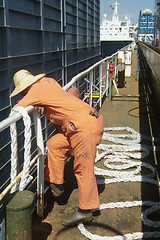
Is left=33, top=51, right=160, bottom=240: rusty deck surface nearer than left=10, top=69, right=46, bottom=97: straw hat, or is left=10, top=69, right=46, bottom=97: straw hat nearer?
left=10, top=69, right=46, bottom=97: straw hat

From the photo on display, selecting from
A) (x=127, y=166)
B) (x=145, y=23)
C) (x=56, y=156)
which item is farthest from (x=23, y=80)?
(x=145, y=23)

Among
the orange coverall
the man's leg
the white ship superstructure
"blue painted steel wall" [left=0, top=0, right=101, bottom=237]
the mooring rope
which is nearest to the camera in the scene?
the orange coverall

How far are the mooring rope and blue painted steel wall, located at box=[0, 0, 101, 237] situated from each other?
1148 mm

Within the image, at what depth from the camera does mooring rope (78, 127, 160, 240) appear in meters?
2.75

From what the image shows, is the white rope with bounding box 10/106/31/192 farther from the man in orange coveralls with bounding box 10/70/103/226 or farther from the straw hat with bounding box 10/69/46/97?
the straw hat with bounding box 10/69/46/97

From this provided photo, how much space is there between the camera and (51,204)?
325 centimetres

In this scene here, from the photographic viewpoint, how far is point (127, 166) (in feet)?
13.5

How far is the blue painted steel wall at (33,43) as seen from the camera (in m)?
3.53

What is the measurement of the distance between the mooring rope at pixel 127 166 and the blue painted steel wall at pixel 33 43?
3.77 feet

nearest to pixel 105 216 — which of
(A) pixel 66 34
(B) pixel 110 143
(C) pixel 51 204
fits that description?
(C) pixel 51 204

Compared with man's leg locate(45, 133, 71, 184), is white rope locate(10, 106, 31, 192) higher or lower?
higher

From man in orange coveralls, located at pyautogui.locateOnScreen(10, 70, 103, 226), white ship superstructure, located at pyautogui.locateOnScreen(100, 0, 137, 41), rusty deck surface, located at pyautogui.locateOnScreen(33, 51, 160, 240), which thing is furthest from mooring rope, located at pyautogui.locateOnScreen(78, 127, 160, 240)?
white ship superstructure, located at pyautogui.locateOnScreen(100, 0, 137, 41)

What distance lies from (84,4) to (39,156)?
8910mm

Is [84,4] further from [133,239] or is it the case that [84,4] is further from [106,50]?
[106,50]
